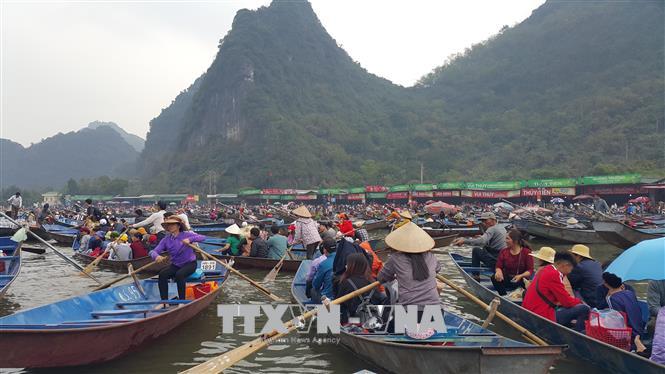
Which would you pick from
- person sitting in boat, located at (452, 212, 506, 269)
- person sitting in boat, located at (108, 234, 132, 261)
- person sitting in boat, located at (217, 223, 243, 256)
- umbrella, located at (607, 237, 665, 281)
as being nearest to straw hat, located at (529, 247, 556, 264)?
umbrella, located at (607, 237, 665, 281)

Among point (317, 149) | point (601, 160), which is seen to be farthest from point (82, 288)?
point (317, 149)

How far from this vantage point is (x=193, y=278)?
7781mm

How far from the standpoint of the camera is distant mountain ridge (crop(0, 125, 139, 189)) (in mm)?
144212

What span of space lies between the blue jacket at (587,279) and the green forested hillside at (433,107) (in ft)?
141

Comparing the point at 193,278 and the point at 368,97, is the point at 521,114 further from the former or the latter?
the point at 193,278

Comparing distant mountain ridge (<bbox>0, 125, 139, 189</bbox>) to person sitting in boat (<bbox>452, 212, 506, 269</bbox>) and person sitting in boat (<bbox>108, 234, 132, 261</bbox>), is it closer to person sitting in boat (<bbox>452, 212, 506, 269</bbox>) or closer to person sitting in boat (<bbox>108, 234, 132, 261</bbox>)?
person sitting in boat (<bbox>108, 234, 132, 261</bbox>)

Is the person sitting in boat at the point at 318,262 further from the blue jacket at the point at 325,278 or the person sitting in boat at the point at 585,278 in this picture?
the person sitting in boat at the point at 585,278

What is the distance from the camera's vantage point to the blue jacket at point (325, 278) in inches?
243

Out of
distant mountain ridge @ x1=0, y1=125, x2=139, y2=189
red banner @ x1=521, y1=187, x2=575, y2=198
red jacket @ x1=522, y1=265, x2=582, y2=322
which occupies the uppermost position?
distant mountain ridge @ x1=0, y1=125, x2=139, y2=189

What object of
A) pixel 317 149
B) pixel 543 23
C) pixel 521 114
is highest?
pixel 543 23

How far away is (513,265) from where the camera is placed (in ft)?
22.5

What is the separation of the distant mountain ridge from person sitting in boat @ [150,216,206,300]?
142 metres

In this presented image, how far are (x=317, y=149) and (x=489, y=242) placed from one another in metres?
69.1

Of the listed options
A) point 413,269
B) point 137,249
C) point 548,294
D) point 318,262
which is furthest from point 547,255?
point 137,249
